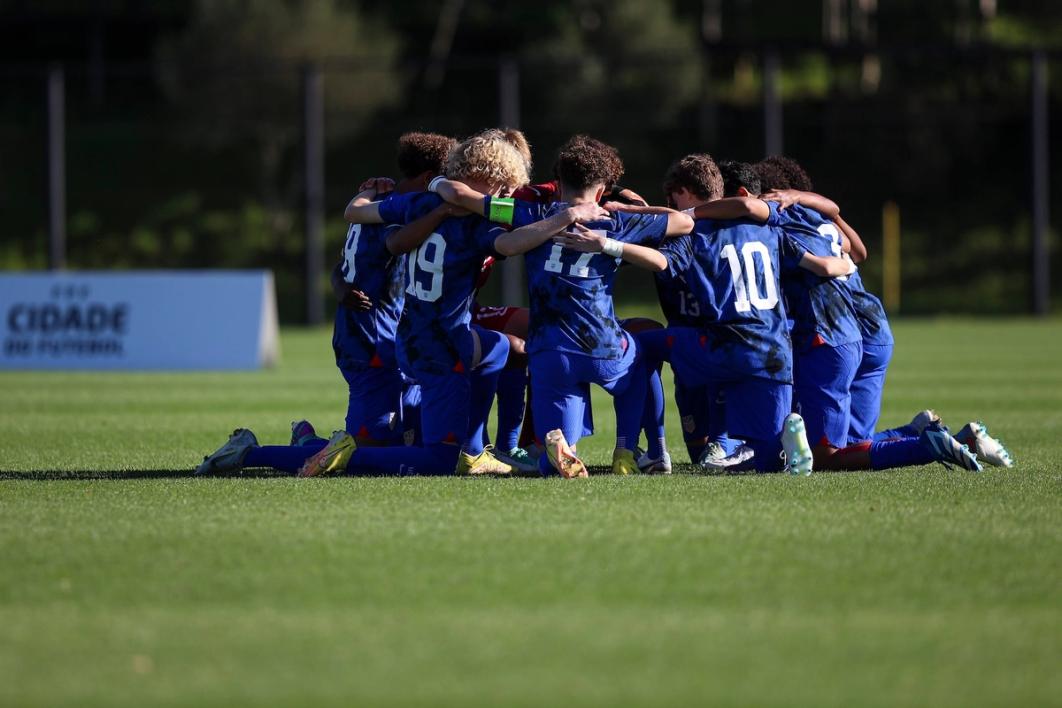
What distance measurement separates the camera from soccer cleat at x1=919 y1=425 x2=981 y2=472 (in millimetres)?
6914

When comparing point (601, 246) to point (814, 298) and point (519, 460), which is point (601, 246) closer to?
point (519, 460)

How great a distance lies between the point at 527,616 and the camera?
4367 mm

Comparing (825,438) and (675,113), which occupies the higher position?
(675,113)

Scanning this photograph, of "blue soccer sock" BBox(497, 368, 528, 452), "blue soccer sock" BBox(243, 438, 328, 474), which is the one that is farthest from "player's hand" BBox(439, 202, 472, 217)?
"blue soccer sock" BBox(243, 438, 328, 474)

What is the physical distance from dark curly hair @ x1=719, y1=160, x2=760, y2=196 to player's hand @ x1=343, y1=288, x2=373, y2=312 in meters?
1.86

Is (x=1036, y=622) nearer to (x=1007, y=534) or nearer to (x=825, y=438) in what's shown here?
(x=1007, y=534)

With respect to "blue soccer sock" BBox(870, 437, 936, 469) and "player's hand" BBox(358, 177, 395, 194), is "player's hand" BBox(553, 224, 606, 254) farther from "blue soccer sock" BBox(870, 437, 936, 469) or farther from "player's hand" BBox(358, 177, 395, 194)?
"blue soccer sock" BBox(870, 437, 936, 469)

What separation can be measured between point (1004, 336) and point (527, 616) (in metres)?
20.0

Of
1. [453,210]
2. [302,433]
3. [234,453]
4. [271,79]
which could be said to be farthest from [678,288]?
[271,79]

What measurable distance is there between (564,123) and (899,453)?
27.6 metres

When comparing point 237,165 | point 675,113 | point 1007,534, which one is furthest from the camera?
point 237,165

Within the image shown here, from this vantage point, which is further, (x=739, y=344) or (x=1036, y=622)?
(x=739, y=344)

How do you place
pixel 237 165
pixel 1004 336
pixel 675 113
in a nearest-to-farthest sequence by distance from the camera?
pixel 1004 336 < pixel 675 113 < pixel 237 165

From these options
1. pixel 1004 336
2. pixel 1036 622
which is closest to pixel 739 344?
pixel 1036 622
